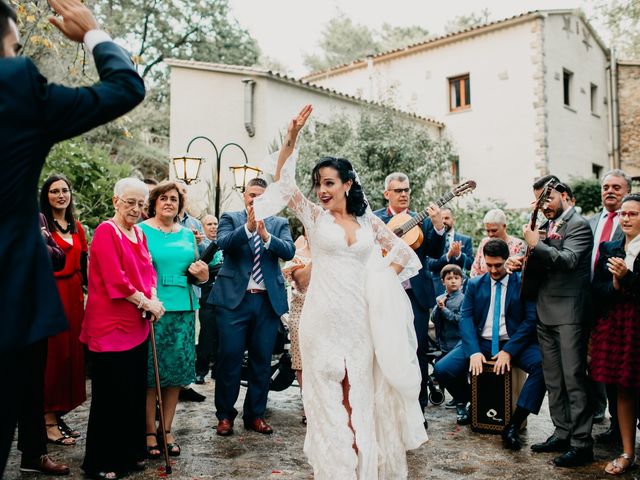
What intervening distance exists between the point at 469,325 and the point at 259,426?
2.20 meters

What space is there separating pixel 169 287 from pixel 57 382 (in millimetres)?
1296

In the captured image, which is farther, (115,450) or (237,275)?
(237,275)

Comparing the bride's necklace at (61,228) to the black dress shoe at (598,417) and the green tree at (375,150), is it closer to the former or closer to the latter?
the black dress shoe at (598,417)

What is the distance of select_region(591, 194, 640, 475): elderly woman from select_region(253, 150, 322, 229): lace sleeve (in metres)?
2.39

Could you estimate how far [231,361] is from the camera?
5770mm

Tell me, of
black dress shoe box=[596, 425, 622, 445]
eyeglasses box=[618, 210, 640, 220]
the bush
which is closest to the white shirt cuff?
eyeglasses box=[618, 210, 640, 220]

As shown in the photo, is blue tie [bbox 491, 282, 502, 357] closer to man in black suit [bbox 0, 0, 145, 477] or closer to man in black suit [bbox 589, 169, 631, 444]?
man in black suit [bbox 589, 169, 631, 444]

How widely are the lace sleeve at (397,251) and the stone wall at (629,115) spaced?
21.9 metres

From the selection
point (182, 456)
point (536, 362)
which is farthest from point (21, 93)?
point (536, 362)

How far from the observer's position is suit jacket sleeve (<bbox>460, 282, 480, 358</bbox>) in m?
5.96

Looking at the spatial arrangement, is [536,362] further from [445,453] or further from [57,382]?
[57,382]

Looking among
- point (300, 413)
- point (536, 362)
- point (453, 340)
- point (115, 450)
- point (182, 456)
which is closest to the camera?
point (115, 450)

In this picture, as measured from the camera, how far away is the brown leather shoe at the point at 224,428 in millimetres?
5680

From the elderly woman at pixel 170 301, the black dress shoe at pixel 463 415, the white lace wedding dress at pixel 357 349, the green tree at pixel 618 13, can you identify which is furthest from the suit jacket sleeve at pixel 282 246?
the green tree at pixel 618 13
